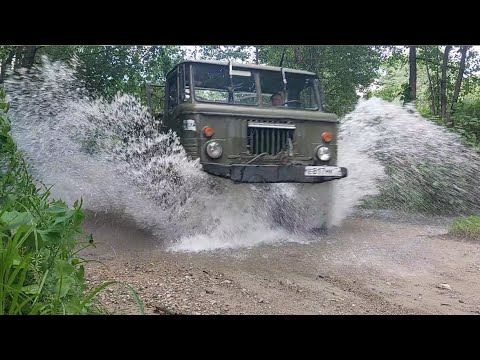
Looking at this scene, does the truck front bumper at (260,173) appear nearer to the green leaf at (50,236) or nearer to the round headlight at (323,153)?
the round headlight at (323,153)

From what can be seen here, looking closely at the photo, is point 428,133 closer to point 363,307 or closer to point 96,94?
point 363,307

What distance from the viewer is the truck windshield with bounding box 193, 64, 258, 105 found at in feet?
10.5

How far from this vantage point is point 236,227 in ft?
10.1

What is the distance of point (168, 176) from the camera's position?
10.1 ft

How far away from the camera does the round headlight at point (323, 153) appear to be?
327 centimetres

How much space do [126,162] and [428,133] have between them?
241cm

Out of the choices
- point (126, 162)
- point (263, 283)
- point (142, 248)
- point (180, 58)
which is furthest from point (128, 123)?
point (263, 283)

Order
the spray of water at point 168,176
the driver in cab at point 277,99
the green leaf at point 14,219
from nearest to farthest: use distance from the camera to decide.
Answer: the green leaf at point 14,219 < the spray of water at point 168,176 < the driver in cab at point 277,99

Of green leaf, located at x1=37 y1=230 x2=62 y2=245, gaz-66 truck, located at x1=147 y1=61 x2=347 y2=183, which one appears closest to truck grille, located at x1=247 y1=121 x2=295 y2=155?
gaz-66 truck, located at x1=147 y1=61 x2=347 y2=183

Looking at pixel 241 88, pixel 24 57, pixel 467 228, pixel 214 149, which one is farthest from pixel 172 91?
pixel 467 228

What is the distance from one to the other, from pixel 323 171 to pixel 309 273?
0.87 meters

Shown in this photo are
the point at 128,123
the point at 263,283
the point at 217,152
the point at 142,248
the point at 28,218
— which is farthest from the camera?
the point at 128,123

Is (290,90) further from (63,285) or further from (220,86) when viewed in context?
(63,285)

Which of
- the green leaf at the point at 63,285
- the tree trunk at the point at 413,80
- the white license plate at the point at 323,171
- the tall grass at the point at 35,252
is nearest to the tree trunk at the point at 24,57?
the tall grass at the point at 35,252
